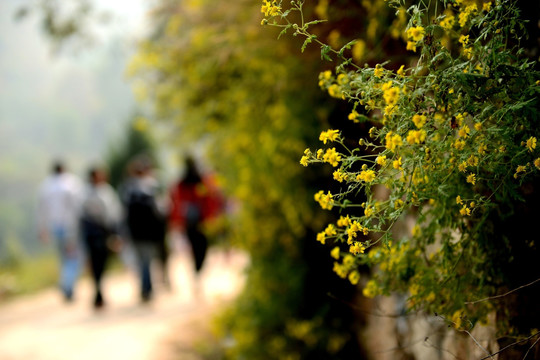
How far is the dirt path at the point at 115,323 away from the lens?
6.41m

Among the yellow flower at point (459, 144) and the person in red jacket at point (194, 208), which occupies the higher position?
the person in red jacket at point (194, 208)

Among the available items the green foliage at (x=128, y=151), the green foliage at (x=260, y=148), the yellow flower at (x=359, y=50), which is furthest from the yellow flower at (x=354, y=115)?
the green foliage at (x=128, y=151)

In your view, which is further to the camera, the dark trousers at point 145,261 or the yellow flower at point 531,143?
the dark trousers at point 145,261

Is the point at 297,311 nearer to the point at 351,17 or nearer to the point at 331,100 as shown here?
the point at 331,100

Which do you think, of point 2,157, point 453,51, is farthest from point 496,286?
point 2,157

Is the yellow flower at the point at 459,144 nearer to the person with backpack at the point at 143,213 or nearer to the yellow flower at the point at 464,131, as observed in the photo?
the yellow flower at the point at 464,131

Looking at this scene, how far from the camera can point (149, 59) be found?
4.85 m

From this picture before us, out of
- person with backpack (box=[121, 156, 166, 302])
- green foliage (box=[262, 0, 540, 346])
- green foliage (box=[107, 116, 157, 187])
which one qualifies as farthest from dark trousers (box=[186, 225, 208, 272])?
green foliage (box=[107, 116, 157, 187])

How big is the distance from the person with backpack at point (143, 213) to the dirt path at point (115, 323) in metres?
0.94

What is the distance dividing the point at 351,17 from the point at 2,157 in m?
128

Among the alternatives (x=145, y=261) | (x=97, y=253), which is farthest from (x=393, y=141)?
(x=97, y=253)

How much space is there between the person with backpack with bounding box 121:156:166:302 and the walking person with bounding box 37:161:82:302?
975 mm

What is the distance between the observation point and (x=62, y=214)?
8242 mm

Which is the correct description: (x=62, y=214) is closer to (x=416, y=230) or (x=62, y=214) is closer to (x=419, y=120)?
(x=416, y=230)
